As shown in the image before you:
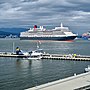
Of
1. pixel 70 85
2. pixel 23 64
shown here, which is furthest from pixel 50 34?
pixel 70 85

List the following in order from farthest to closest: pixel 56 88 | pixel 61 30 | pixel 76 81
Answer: pixel 61 30 < pixel 76 81 < pixel 56 88

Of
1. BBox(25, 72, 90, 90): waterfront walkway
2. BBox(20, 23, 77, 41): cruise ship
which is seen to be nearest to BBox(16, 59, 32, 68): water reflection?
BBox(25, 72, 90, 90): waterfront walkway

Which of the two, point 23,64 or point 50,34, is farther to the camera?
point 50,34

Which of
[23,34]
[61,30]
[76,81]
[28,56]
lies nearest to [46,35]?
[61,30]

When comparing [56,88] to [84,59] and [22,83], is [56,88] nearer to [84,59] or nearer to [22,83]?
[22,83]

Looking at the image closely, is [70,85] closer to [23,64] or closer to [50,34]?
[23,64]

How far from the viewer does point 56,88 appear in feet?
90.1

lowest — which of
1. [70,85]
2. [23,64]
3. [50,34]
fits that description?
[70,85]

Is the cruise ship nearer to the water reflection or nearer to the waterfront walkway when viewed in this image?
the water reflection

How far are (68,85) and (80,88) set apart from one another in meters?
1.52

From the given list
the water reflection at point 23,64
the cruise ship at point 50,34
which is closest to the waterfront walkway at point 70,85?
the water reflection at point 23,64

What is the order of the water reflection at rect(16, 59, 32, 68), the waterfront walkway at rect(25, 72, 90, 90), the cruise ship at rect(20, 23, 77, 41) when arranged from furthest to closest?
the cruise ship at rect(20, 23, 77, 41), the water reflection at rect(16, 59, 32, 68), the waterfront walkway at rect(25, 72, 90, 90)

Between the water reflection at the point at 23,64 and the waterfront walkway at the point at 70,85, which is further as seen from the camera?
the water reflection at the point at 23,64

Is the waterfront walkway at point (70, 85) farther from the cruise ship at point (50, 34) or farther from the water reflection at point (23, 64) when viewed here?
the cruise ship at point (50, 34)
